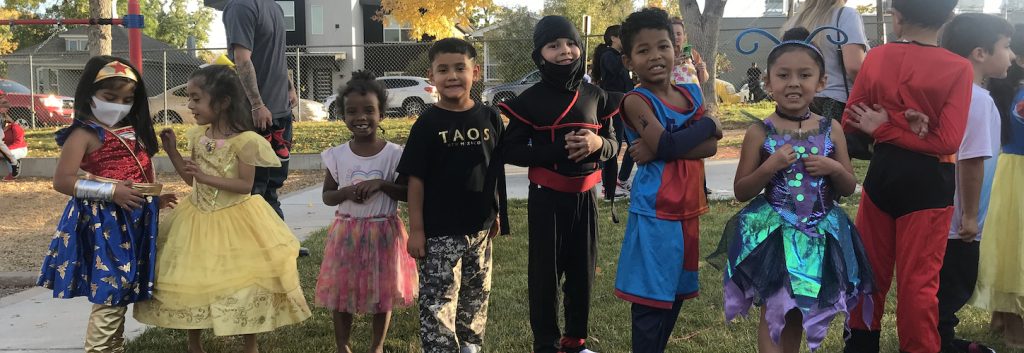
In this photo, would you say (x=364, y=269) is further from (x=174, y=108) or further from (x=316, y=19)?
(x=316, y=19)

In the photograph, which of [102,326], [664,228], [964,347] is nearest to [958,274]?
[964,347]

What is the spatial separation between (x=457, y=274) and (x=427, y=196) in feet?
1.23

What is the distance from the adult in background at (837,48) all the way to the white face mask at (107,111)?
11.0ft

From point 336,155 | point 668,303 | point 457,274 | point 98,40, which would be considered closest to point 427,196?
point 457,274

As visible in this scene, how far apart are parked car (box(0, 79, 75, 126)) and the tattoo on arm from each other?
617 inches

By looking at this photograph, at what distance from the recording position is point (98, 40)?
1152 cm

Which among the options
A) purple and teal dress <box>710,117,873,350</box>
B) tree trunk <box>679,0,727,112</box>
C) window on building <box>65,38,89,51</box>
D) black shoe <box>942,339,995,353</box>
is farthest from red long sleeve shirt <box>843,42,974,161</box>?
window on building <box>65,38,89,51</box>

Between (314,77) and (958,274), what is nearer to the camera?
(958,274)

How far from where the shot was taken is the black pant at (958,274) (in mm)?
3527

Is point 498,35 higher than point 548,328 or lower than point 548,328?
higher

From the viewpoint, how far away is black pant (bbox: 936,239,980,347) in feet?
11.6

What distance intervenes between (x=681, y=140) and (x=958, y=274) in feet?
5.05

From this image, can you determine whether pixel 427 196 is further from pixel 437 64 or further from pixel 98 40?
pixel 98 40

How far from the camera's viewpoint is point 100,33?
1142 cm
